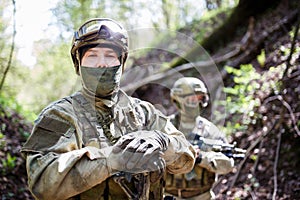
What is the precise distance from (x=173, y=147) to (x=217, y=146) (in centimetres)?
258

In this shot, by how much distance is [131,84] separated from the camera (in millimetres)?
11516

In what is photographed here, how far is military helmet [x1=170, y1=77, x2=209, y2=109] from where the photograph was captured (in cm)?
553

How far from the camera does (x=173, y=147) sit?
98.4 inches

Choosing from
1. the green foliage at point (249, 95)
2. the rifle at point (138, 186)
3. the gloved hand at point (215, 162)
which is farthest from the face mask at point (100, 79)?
the green foliage at point (249, 95)

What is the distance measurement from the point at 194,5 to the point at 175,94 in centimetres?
1217

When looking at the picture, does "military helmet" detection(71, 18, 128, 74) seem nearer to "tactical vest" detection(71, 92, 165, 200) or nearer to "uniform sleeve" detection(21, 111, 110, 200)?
"tactical vest" detection(71, 92, 165, 200)

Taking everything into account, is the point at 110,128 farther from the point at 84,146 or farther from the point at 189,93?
the point at 189,93

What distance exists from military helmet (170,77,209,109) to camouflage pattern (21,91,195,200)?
9.00ft

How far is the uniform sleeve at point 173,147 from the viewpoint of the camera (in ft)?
8.23

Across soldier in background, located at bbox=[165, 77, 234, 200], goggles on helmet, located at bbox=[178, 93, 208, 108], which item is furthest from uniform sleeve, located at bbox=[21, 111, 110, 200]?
goggles on helmet, located at bbox=[178, 93, 208, 108]

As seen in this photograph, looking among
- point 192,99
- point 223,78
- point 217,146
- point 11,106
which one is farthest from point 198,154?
point 223,78

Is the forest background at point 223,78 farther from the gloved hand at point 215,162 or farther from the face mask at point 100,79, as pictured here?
the gloved hand at point 215,162

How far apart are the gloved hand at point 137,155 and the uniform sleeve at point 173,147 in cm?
19

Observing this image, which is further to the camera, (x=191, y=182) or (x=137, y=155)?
(x=191, y=182)
